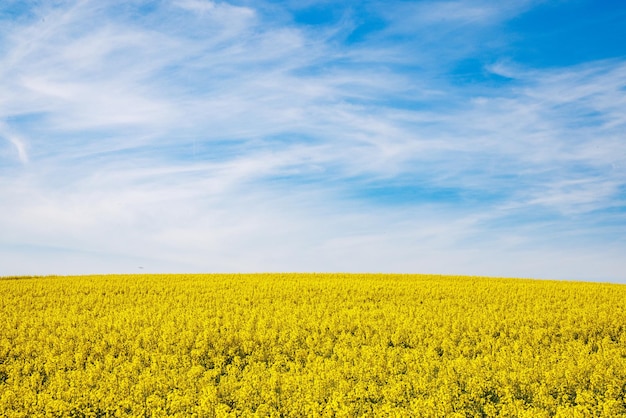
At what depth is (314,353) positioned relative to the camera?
12750 mm

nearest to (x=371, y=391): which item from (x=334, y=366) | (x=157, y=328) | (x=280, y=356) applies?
(x=334, y=366)

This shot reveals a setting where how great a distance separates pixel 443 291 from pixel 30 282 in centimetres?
2162

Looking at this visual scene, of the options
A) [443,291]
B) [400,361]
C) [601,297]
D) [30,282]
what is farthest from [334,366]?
[30,282]

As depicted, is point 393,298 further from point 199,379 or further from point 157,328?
point 199,379

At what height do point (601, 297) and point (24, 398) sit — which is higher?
point (601, 297)

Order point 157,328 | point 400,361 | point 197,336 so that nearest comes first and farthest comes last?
point 400,361 < point 197,336 < point 157,328

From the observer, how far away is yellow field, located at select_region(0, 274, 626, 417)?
9.23 metres

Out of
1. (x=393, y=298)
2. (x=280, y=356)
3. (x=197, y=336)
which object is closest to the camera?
(x=280, y=356)

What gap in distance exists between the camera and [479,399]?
31.1 ft

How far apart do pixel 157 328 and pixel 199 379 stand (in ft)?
16.2

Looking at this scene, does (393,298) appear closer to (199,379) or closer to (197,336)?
(197,336)

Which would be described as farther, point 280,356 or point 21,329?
point 21,329

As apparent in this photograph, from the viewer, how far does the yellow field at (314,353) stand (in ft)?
30.3

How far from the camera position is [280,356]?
41.0 feet
